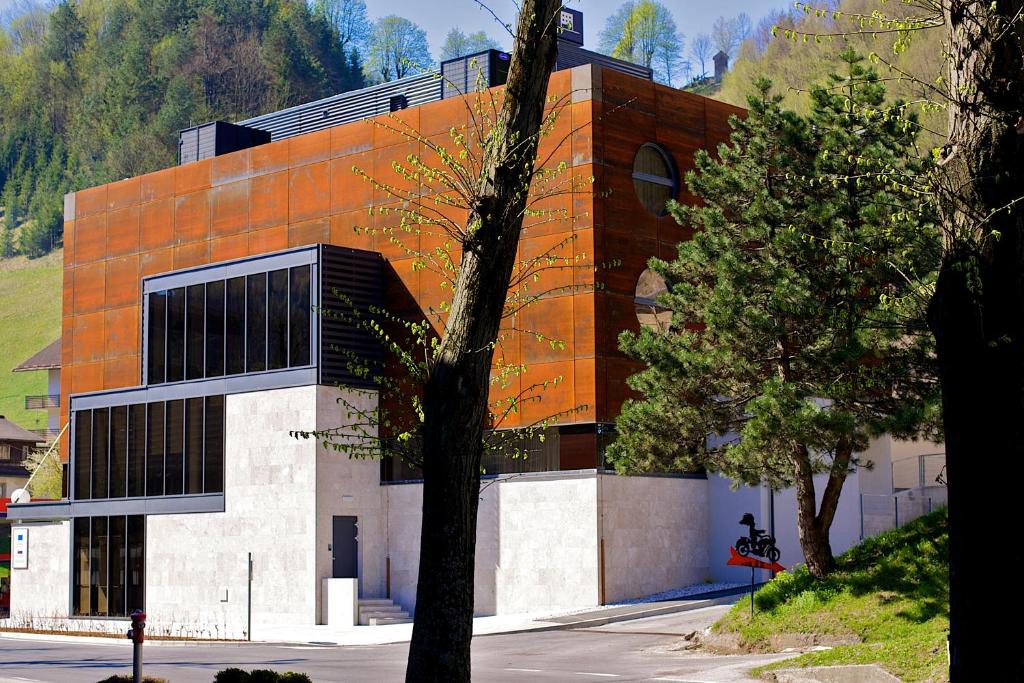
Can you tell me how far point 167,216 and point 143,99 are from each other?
133 m

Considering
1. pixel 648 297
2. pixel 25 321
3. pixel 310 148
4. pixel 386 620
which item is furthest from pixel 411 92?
pixel 25 321

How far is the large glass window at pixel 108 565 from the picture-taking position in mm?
42906

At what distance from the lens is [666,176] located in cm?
3841

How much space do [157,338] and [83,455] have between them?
5572 millimetres

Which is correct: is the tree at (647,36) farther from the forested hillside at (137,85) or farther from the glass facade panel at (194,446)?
the glass facade panel at (194,446)

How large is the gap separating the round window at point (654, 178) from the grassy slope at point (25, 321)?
101134 mm

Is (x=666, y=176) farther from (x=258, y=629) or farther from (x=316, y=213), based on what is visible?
(x=258, y=629)

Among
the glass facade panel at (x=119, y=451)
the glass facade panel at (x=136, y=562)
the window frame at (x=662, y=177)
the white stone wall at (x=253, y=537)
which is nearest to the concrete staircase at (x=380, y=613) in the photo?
the white stone wall at (x=253, y=537)

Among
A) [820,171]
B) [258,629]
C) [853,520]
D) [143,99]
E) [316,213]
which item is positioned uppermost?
[143,99]

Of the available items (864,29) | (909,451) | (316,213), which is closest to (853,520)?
(909,451)

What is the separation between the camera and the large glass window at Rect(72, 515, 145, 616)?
42906 millimetres

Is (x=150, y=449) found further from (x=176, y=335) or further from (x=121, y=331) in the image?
(x=121, y=331)

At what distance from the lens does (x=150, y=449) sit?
42812 millimetres

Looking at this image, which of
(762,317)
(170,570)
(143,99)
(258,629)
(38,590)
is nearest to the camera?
(762,317)
